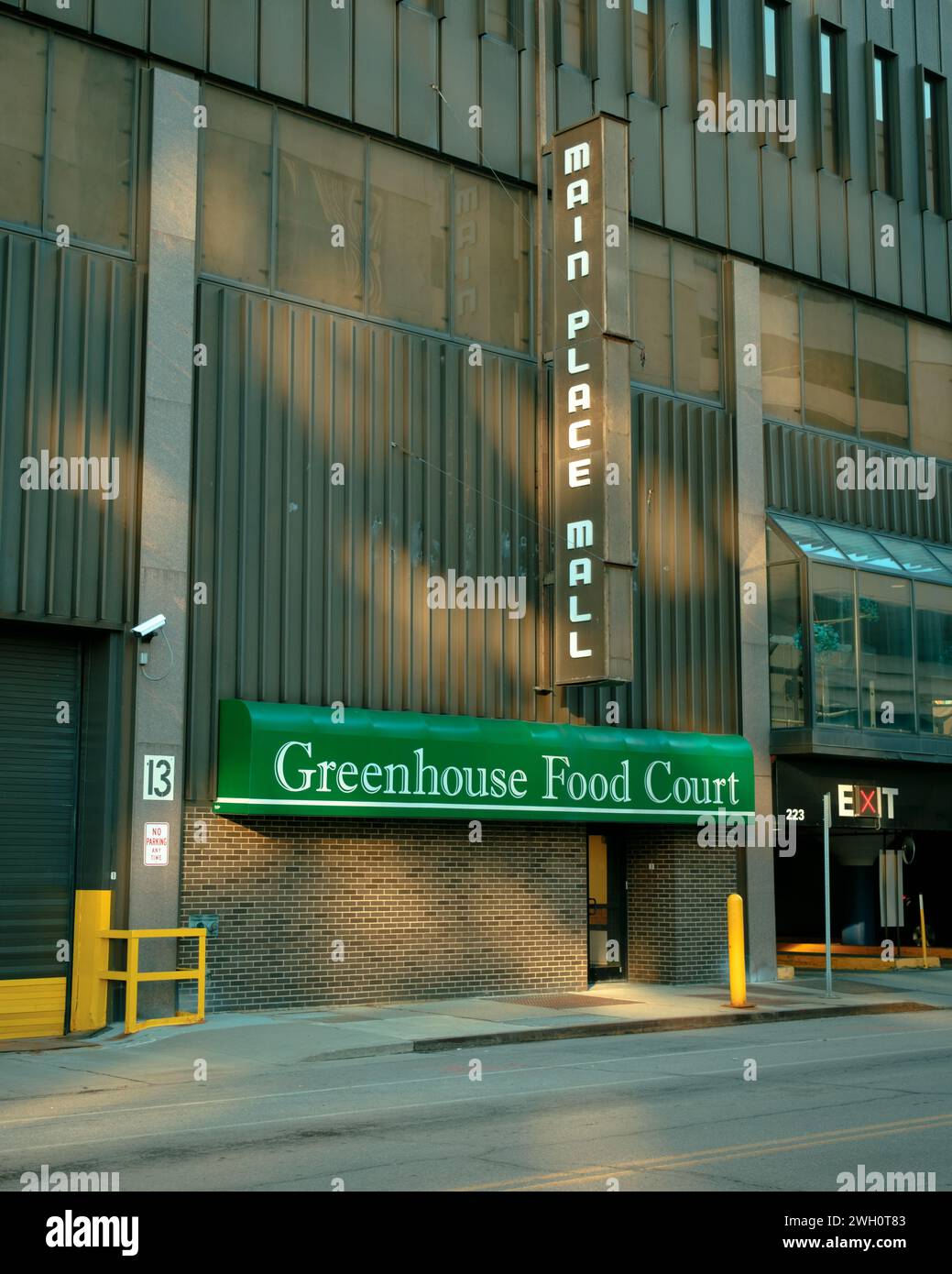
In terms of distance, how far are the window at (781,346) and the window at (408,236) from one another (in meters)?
6.96

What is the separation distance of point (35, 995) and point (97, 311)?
7650 millimetres

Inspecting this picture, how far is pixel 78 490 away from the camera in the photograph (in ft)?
55.7

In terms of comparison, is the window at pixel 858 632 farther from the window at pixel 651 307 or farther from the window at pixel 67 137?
the window at pixel 67 137

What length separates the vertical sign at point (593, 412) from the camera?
20.6 meters

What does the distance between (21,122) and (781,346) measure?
536 inches

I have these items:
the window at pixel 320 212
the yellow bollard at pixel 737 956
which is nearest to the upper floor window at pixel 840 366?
the window at pixel 320 212

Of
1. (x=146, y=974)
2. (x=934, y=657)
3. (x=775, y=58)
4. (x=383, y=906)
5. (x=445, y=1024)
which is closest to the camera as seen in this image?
(x=146, y=974)

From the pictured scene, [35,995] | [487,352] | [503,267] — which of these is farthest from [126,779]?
[503,267]

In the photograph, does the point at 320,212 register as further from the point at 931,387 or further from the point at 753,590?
the point at 931,387

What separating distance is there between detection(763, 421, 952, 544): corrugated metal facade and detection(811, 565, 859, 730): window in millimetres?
1802

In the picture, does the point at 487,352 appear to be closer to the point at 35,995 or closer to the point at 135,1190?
the point at 35,995

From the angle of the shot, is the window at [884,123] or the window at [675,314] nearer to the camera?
the window at [675,314]

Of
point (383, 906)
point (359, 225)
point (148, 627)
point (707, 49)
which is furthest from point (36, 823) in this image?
point (707, 49)

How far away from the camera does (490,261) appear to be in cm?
2180
